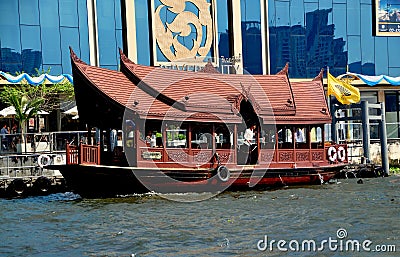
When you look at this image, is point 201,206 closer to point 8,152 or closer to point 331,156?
point 331,156

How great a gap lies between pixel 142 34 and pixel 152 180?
15836 mm

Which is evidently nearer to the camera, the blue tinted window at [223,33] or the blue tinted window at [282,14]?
the blue tinted window at [223,33]

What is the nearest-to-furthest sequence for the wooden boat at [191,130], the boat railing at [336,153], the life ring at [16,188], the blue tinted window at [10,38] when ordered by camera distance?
the wooden boat at [191,130] → the life ring at [16,188] → the boat railing at [336,153] → the blue tinted window at [10,38]

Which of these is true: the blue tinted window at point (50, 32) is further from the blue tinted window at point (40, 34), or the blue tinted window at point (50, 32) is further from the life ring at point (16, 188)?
the life ring at point (16, 188)

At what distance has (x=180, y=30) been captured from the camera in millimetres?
33875

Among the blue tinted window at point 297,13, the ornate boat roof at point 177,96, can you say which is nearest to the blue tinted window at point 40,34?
the blue tinted window at point 297,13

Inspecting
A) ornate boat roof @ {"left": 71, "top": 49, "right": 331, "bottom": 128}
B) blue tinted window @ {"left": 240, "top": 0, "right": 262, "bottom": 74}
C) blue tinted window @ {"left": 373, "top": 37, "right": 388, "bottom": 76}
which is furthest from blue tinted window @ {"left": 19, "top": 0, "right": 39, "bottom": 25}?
blue tinted window @ {"left": 373, "top": 37, "right": 388, "bottom": 76}

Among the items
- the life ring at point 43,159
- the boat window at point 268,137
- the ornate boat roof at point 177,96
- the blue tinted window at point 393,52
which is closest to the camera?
the ornate boat roof at point 177,96

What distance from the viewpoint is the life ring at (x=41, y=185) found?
72.3ft

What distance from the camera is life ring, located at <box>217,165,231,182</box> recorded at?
2023cm

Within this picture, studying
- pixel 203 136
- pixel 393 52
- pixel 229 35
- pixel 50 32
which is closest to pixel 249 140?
pixel 203 136

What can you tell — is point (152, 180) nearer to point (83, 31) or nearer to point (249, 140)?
point (249, 140)

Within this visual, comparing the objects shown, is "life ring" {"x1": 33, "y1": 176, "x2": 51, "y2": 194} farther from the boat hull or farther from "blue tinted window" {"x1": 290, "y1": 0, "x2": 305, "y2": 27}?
"blue tinted window" {"x1": 290, "y1": 0, "x2": 305, "y2": 27}

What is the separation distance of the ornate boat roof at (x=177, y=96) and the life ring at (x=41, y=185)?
2801mm
